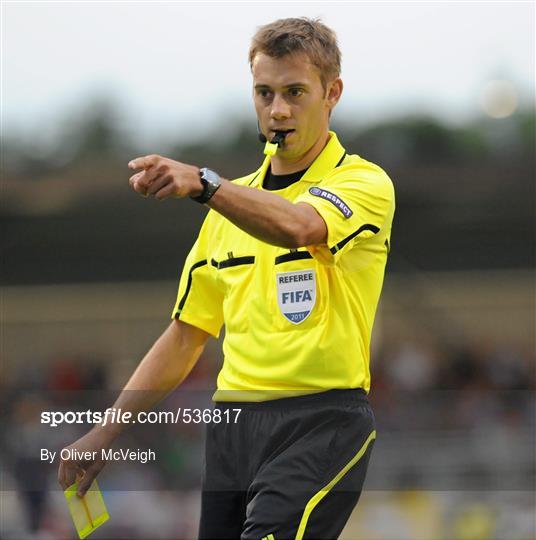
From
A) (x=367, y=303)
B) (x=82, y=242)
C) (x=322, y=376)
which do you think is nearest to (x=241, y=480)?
(x=322, y=376)

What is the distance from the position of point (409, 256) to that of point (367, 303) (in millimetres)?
15248

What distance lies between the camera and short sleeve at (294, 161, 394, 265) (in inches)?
168

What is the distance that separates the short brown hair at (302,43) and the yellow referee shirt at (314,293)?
29 centimetres

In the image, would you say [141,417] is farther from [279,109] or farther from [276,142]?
[279,109]

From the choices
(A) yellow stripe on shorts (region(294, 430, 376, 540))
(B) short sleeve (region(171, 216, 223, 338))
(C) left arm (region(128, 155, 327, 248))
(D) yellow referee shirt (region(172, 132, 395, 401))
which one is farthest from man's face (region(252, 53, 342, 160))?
(A) yellow stripe on shorts (region(294, 430, 376, 540))

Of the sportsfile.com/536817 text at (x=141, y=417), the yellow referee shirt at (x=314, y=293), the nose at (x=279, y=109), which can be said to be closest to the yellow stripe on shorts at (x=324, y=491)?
the yellow referee shirt at (x=314, y=293)

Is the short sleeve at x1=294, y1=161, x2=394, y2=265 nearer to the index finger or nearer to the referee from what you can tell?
the referee

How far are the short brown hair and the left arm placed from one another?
25.4 inches

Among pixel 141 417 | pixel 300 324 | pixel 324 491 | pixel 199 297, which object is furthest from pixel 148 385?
pixel 324 491

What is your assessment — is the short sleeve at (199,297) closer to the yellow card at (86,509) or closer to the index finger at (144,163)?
the yellow card at (86,509)

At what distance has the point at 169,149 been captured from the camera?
20.9m

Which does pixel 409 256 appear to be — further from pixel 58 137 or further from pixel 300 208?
pixel 300 208

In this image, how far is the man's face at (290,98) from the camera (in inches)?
176

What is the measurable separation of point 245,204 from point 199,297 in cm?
111
